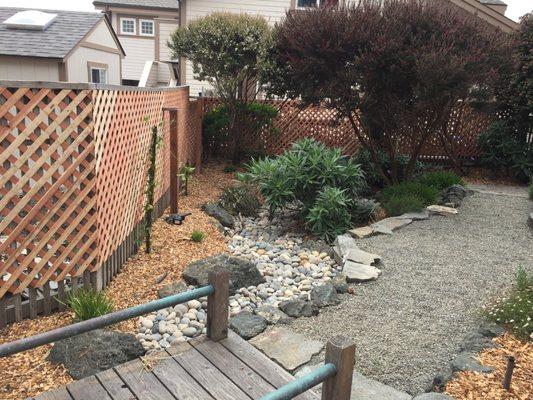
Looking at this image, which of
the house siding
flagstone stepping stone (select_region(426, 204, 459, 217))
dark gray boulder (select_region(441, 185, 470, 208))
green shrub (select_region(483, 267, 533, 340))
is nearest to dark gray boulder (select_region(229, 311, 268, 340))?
green shrub (select_region(483, 267, 533, 340))

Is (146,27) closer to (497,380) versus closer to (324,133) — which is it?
(324,133)

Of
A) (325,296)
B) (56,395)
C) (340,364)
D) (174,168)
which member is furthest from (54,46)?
(340,364)

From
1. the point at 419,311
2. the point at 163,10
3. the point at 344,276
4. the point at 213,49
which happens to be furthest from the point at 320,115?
the point at 163,10

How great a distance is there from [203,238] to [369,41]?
395 centimetres

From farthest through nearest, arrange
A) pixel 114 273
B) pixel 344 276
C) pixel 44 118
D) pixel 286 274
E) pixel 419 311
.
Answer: pixel 286 274 < pixel 344 276 < pixel 114 273 < pixel 419 311 < pixel 44 118

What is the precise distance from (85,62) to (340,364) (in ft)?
40.8

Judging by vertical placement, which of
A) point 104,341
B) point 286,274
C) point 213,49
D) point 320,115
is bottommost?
point 286,274

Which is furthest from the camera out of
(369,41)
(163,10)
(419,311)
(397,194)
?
(163,10)

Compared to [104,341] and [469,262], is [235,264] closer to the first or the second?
[104,341]

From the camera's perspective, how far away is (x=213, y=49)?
9258mm

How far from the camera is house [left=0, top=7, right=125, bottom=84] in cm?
1080

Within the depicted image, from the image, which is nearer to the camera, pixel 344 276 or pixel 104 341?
pixel 104 341

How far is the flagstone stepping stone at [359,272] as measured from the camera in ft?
15.2

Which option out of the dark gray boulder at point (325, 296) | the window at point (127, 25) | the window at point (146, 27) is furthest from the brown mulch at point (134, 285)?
the window at point (127, 25)
